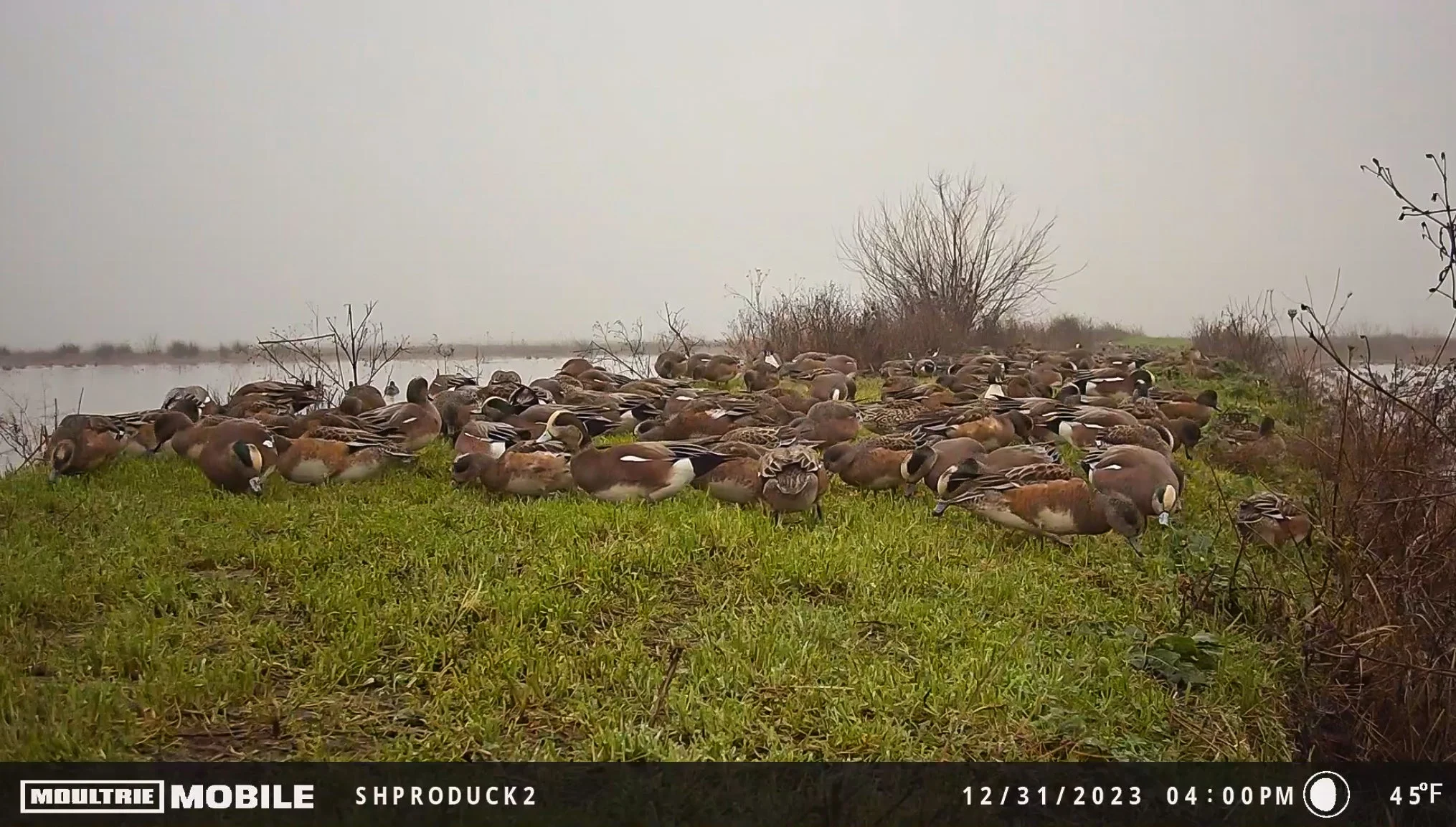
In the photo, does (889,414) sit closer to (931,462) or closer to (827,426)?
(827,426)

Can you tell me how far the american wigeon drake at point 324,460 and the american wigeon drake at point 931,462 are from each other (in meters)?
3.94

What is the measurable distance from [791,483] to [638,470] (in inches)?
42.0

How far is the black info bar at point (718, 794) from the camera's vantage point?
2369 mm

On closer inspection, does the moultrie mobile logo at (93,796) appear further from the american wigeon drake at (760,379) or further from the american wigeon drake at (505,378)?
the american wigeon drake at (760,379)

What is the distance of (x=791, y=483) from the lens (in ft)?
16.9

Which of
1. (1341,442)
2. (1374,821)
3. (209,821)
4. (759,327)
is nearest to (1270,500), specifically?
(1341,442)

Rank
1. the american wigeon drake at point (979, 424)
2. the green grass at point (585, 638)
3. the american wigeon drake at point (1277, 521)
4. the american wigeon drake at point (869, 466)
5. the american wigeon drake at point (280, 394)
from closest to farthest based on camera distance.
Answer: the green grass at point (585, 638) < the american wigeon drake at point (1277, 521) < the american wigeon drake at point (869, 466) < the american wigeon drake at point (979, 424) < the american wigeon drake at point (280, 394)

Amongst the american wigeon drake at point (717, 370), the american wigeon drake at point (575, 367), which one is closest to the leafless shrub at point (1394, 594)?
the american wigeon drake at point (575, 367)

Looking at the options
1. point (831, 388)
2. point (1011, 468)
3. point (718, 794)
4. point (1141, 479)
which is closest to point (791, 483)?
point (1011, 468)

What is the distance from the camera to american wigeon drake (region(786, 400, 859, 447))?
24.5 ft

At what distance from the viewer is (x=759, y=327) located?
67.1 feet

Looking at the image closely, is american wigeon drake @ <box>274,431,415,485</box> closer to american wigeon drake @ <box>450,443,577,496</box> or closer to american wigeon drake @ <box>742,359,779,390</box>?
american wigeon drake @ <box>450,443,577,496</box>

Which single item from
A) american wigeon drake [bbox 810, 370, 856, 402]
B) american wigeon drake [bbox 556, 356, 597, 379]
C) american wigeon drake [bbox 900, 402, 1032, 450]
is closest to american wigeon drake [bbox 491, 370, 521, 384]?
american wigeon drake [bbox 556, 356, 597, 379]

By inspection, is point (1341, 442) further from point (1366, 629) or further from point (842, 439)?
point (842, 439)
